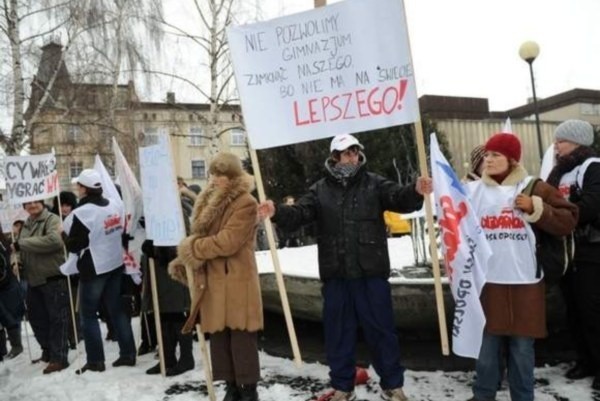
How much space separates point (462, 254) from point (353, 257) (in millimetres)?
730

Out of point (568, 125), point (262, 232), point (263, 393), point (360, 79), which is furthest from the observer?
point (262, 232)

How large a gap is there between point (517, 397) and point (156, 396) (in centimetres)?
268

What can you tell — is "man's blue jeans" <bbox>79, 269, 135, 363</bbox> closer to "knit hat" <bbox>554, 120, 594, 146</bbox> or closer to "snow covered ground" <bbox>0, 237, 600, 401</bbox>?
"snow covered ground" <bbox>0, 237, 600, 401</bbox>

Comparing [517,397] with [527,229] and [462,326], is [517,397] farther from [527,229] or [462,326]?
[527,229]

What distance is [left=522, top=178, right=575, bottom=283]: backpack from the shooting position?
3.61 meters

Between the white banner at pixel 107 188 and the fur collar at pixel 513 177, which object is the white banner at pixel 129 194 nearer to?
the white banner at pixel 107 188

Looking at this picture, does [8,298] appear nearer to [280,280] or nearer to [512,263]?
[280,280]

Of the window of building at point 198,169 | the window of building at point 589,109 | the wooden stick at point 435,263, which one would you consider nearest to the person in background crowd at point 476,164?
the wooden stick at point 435,263

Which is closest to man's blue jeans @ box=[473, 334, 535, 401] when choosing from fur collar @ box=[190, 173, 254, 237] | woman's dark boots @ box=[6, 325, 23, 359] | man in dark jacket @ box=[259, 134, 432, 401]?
man in dark jacket @ box=[259, 134, 432, 401]

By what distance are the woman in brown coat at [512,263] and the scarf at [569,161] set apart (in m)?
0.67

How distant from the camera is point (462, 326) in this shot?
363cm

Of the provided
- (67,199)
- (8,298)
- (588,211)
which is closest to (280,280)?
(588,211)

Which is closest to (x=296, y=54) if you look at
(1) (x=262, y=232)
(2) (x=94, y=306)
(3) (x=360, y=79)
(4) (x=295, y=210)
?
(3) (x=360, y=79)

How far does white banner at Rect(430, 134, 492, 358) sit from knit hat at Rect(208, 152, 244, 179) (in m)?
1.42
